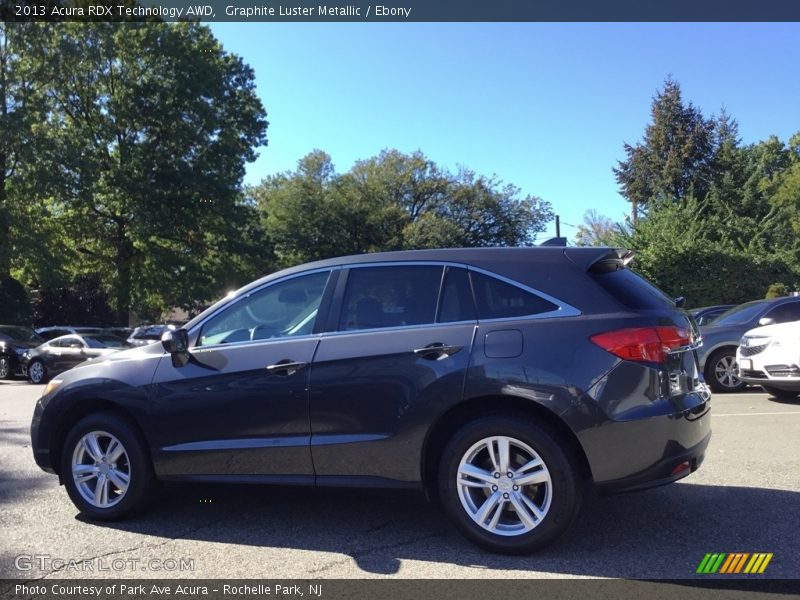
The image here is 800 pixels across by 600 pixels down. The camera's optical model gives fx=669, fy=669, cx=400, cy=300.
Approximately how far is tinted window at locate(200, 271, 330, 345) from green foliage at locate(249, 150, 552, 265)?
36.6 m

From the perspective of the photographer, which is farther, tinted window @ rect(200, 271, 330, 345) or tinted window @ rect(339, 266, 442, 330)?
tinted window @ rect(200, 271, 330, 345)

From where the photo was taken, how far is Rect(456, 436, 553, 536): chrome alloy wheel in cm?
392

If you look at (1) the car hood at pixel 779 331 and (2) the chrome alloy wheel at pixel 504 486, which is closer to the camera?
(2) the chrome alloy wheel at pixel 504 486

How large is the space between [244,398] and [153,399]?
715 millimetres

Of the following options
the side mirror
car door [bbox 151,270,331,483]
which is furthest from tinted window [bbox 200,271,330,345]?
the side mirror

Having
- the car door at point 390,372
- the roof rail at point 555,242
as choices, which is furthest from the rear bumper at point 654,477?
the roof rail at point 555,242

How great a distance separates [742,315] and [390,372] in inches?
365

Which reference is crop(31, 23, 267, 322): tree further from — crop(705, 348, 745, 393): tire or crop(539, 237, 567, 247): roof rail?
crop(539, 237, 567, 247): roof rail

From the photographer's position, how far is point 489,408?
4086mm

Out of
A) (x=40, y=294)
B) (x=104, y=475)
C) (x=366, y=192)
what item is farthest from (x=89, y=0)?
(x=104, y=475)

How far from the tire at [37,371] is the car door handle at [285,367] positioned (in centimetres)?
1553

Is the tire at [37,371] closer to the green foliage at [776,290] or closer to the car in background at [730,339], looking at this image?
the car in background at [730,339]

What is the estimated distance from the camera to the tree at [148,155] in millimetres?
25547

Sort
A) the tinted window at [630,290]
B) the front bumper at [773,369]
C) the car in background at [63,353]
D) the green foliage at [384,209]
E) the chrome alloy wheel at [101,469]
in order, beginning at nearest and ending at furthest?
the tinted window at [630,290], the chrome alloy wheel at [101,469], the front bumper at [773,369], the car in background at [63,353], the green foliage at [384,209]
